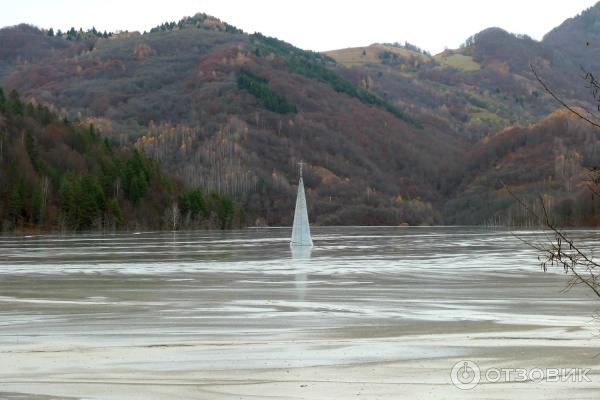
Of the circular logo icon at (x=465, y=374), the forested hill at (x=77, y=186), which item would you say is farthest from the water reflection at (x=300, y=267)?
the forested hill at (x=77, y=186)

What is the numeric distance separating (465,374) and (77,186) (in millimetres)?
134827

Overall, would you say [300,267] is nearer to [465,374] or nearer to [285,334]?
[285,334]

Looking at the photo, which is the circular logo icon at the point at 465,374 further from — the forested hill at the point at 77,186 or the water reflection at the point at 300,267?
the forested hill at the point at 77,186

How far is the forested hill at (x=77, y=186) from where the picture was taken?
144250mm

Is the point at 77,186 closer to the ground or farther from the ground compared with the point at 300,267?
farther from the ground

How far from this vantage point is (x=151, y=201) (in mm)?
176875

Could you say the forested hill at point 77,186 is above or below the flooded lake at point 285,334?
Answer: above

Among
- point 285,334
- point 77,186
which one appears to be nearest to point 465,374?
point 285,334

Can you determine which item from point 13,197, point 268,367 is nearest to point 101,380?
point 268,367

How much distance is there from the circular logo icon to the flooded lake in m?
0.17

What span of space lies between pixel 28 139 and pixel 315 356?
159 m

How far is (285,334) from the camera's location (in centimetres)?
2230

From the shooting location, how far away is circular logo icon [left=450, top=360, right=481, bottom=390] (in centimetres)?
1639

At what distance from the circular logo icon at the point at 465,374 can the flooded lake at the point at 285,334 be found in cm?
17
